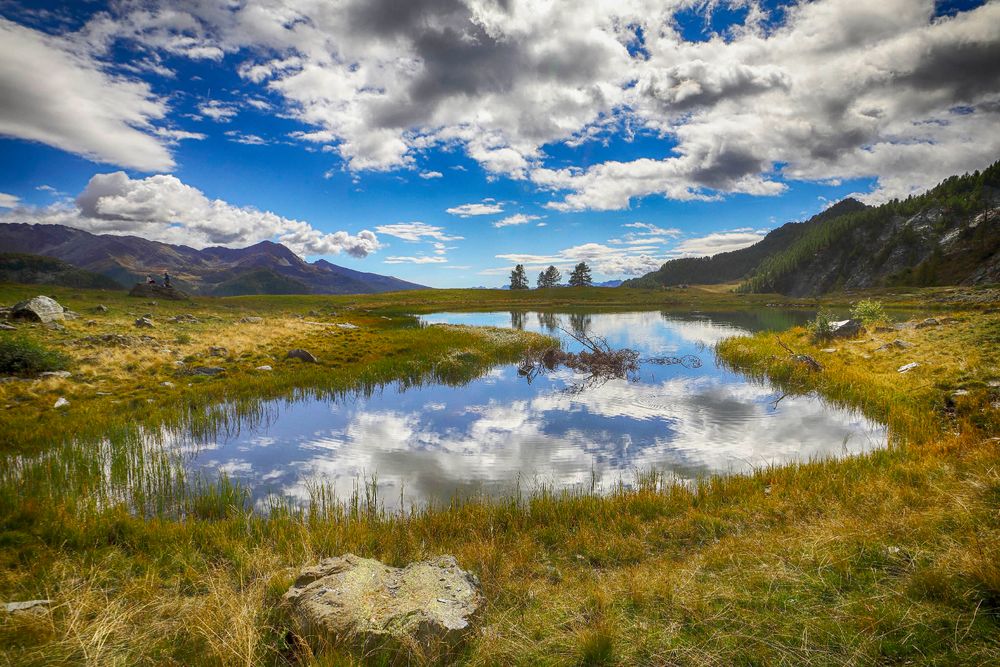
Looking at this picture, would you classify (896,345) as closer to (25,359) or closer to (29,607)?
(29,607)

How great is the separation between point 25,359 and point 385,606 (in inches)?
1034

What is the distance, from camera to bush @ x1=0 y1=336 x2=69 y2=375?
65.2ft

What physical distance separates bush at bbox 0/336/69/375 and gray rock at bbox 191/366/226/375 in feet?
18.2

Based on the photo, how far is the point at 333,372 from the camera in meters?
25.8

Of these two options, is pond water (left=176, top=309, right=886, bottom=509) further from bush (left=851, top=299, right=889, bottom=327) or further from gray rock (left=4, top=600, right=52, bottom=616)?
bush (left=851, top=299, right=889, bottom=327)

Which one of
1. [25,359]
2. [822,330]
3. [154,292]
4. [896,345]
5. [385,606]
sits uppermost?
[154,292]

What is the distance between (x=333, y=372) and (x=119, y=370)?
10.4m

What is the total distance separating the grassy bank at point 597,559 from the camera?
15.7 feet

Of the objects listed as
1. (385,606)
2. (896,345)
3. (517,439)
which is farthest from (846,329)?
(385,606)

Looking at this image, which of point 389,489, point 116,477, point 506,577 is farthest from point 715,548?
point 116,477

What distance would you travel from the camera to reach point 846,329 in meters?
33.7

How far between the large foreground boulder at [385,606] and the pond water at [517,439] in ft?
13.5

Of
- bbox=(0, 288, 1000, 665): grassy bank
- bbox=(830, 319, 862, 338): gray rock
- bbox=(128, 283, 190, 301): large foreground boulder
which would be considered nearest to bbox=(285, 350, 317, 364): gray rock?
bbox=(0, 288, 1000, 665): grassy bank

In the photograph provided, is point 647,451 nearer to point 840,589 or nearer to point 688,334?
point 840,589
